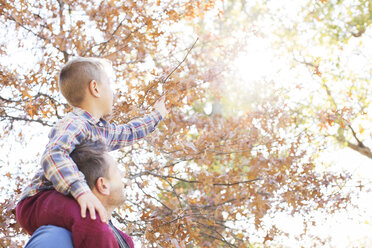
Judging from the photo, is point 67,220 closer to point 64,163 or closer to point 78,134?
point 64,163

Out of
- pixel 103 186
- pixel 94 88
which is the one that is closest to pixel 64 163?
pixel 103 186

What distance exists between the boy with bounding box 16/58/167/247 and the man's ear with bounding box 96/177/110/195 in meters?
0.08

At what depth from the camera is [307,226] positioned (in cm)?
532

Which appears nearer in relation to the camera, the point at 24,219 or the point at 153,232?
the point at 24,219

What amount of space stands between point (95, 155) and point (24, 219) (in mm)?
427

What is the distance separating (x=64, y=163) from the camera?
160 centimetres

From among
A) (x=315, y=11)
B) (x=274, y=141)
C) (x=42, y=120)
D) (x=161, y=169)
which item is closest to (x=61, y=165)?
(x=161, y=169)

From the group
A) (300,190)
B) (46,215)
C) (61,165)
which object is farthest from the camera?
(300,190)

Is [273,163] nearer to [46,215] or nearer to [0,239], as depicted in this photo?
[0,239]

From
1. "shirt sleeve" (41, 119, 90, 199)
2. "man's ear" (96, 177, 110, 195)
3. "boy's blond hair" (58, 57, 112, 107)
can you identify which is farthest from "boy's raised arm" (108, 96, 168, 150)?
"man's ear" (96, 177, 110, 195)

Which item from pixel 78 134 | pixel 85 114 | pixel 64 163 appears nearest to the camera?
pixel 64 163

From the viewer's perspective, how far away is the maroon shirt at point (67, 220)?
4.63ft

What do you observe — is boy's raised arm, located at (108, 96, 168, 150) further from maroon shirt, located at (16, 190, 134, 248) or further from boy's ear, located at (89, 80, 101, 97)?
maroon shirt, located at (16, 190, 134, 248)

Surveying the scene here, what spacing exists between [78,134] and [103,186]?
Answer: 33cm
